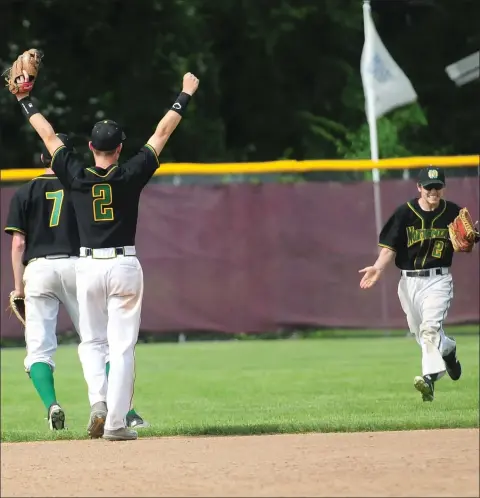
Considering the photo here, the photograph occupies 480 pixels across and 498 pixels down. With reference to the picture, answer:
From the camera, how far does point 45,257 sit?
10.0 metres

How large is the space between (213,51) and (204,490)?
25.4m

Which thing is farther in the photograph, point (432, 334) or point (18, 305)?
point (432, 334)

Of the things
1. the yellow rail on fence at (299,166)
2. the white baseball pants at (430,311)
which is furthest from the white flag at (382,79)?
the white baseball pants at (430,311)

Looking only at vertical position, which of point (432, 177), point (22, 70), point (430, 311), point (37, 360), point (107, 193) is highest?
point (22, 70)

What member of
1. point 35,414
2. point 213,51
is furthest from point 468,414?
point 213,51

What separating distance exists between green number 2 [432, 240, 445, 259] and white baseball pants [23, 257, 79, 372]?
2.85 meters

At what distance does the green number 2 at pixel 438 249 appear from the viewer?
441 inches

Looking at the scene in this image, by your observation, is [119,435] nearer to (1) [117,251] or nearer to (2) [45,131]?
(1) [117,251]

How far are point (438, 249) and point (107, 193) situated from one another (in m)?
3.49

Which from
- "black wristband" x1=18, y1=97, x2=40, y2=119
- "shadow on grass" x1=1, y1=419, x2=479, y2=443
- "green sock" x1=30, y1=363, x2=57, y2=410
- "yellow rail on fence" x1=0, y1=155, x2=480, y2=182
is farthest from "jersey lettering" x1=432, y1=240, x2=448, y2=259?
"yellow rail on fence" x1=0, y1=155, x2=480, y2=182

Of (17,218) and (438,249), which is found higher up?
(17,218)

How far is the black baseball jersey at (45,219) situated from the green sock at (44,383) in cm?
78

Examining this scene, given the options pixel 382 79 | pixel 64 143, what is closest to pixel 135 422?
pixel 64 143

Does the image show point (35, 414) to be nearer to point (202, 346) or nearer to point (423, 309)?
point (423, 309)
